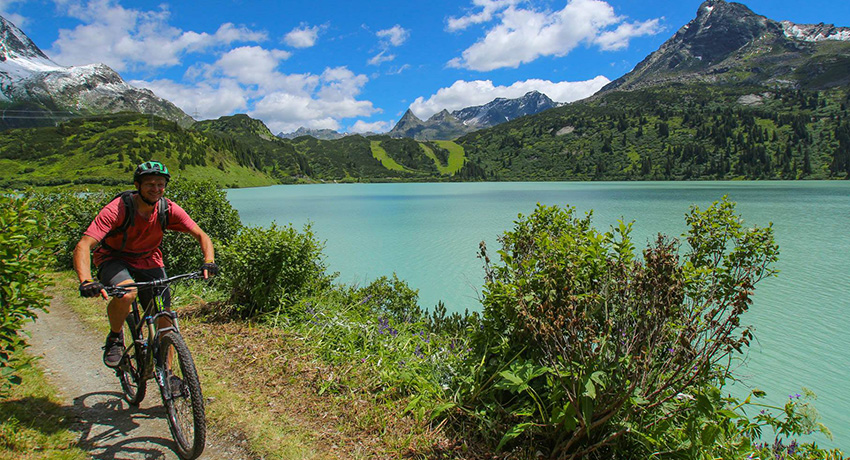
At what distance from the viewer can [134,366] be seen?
5.34 m

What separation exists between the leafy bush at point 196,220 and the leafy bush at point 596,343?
11944 mm

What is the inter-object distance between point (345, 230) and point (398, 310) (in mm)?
26784

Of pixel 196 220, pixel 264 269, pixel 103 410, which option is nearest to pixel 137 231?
pixel 103 410

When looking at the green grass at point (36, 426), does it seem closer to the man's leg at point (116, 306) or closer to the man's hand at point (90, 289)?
the man's leg at point (116, 306)

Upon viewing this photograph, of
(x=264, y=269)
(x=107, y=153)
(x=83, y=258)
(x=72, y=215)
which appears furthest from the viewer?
(x=107, y=153)

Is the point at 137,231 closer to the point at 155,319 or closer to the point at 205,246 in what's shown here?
the point at 205,246

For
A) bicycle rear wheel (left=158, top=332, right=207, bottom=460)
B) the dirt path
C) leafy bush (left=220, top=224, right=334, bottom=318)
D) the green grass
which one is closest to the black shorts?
bicycle rear wheel (left=158, top=332, right=207, bottom=460)

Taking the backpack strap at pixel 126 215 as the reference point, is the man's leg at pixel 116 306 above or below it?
below

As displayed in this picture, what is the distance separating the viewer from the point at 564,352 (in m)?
3.71

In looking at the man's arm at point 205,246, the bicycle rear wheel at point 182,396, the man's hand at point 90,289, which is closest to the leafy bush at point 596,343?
the bicycle rear wheel at point 182,396

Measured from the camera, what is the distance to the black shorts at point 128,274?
4664mm

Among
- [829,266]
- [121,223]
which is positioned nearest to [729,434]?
[121,223]

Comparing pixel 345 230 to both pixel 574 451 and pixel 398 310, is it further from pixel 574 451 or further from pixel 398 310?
pixel 574 451

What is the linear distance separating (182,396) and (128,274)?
1.61m
